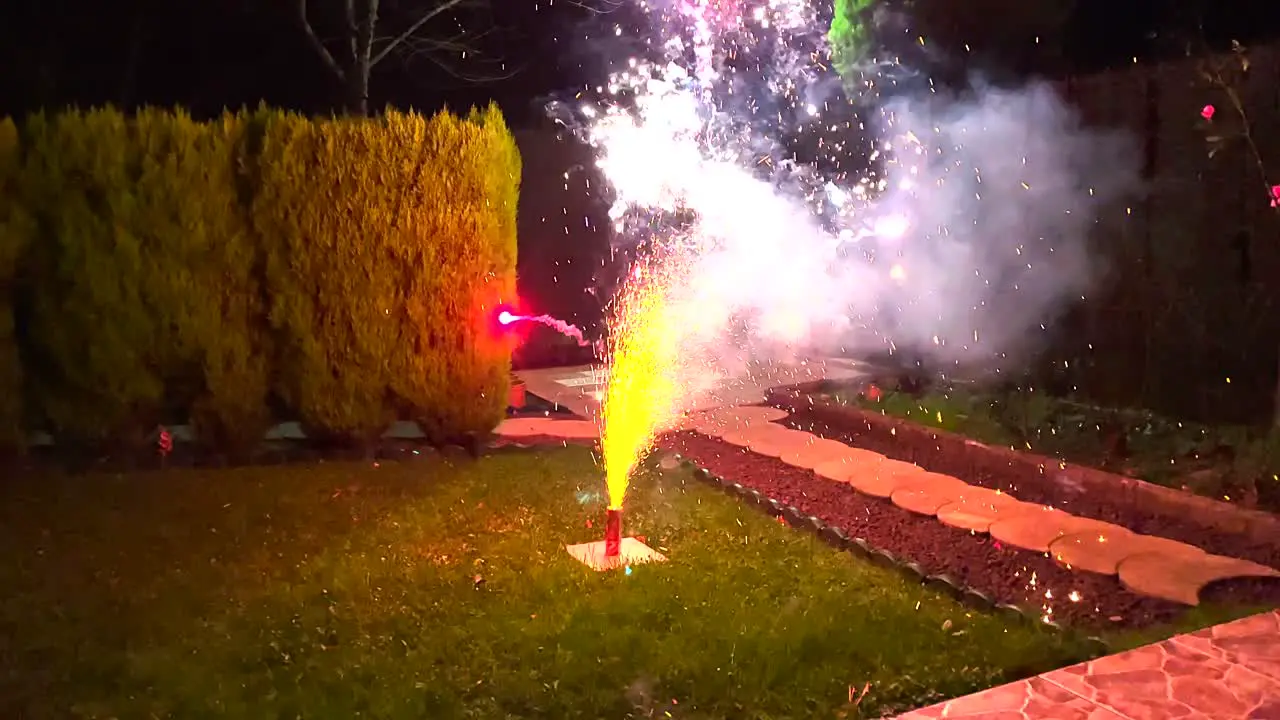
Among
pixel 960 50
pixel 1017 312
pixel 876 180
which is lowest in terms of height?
pixel 1017 312

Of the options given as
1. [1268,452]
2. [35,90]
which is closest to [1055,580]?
[1268,452]

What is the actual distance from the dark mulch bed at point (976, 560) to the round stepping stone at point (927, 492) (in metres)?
0.07

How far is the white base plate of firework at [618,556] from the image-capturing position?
5559 millimetres

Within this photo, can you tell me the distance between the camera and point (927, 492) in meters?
6.64

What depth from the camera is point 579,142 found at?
12812 millimetres

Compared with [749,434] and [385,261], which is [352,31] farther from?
[749,434]

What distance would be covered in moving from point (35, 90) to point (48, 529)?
11997 millimetres

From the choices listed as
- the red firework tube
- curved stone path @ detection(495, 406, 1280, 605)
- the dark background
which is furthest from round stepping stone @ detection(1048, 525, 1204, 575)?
the dark background

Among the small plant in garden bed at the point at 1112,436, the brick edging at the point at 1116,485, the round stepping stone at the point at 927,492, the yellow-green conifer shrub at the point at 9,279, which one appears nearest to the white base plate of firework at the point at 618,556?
the round stepping stone at the point at 927,492

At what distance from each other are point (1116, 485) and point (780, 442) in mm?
2543

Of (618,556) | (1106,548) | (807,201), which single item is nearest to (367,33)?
(807,201)

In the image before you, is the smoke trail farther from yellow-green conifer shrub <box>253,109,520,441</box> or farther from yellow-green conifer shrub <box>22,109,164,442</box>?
yellow-green conifer shrub <box>22,109,164,442</box>

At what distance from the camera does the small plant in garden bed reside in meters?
6.28

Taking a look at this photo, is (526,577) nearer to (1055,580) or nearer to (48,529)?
(1055,580)
